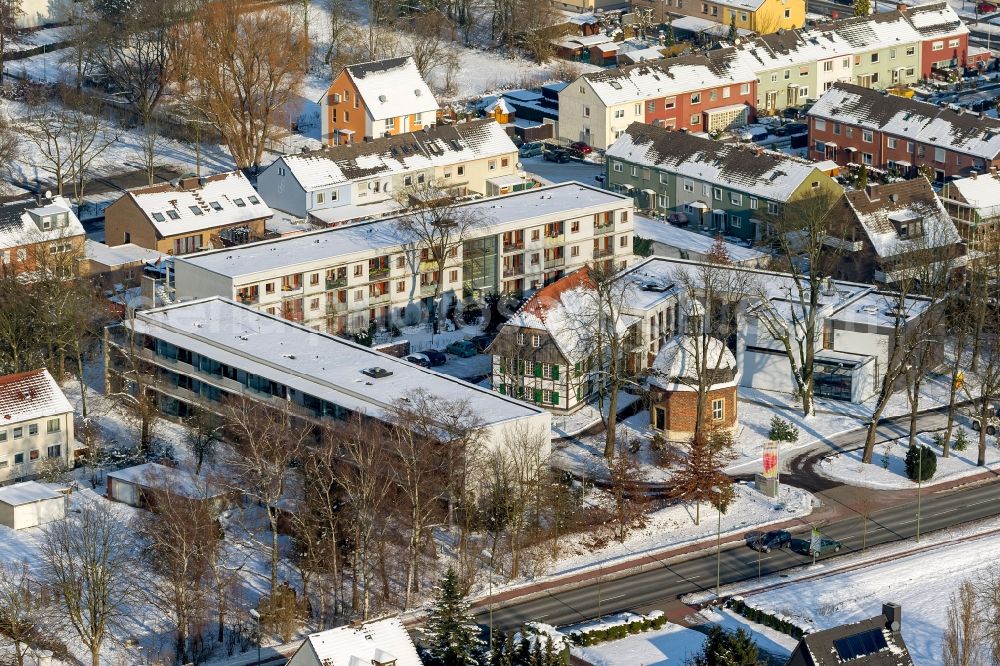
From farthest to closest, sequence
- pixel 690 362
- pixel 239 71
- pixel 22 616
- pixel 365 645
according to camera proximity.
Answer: pixel 239 71, pixel 690 362, pixel 22 616, pixel 365 645

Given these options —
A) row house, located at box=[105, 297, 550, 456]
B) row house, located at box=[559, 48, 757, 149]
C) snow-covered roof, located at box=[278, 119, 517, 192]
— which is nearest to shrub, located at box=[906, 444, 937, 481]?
row house, located at box=[105, 297, 550, 456]

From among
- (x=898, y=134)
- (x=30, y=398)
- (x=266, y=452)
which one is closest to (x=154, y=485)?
(x=266, y=452)

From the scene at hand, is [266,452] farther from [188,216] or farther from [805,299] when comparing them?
[188,216]

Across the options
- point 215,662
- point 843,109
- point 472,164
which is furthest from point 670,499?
point 843,109

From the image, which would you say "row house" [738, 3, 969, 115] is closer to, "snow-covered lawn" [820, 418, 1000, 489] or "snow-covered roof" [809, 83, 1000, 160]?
"snow-covered roof" [809, 83, 1000, 160]

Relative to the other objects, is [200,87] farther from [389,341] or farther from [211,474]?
[211,474]
